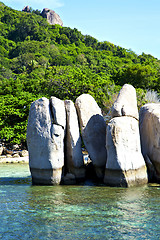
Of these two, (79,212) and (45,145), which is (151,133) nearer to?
(45,145)

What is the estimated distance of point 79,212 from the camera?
876 centimetres

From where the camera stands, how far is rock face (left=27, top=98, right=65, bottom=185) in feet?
40.2

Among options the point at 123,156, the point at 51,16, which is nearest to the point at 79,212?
the point at 123,156

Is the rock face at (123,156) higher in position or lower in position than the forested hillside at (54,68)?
lower

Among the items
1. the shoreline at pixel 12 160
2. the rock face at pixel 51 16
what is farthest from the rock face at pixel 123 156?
the rock face at pixel 51 16

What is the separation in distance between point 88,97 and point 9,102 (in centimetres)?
1213

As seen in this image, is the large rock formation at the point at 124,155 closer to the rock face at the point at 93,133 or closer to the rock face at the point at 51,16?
the rock face at the point at 93,133

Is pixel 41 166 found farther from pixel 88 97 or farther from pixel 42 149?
pixel 88 97

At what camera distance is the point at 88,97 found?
47.1 feet

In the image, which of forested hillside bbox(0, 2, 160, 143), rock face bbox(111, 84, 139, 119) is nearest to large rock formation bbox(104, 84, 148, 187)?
rock face bbox(111, 84, 139, 119)

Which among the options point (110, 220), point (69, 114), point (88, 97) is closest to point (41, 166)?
point (69, 114)

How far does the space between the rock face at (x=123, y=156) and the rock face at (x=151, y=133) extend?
0.90 meters

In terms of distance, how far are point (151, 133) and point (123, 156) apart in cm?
211

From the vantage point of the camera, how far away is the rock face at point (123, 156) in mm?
11516
